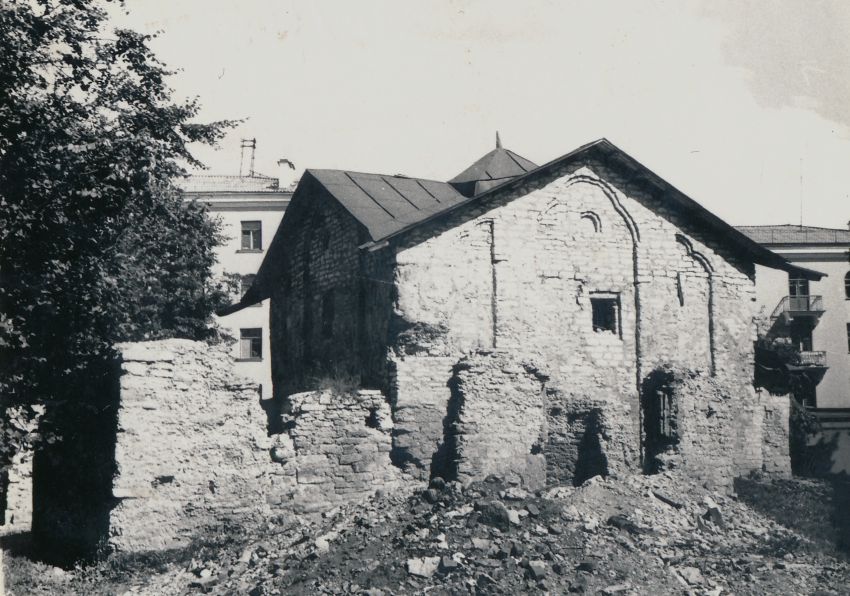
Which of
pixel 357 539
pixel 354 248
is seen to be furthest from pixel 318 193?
pixel 357 539

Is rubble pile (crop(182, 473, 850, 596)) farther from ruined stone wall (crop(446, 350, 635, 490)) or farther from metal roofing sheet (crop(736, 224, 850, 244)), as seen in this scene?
metal roofing sheet (crop(736, 224, 850, 244))

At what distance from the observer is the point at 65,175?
38.7 feet

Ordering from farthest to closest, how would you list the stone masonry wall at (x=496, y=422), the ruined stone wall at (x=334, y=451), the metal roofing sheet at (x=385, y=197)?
the metal roofing sheet at (x=385, y=197), the stone masonry wall at (x=496, y=422), the ruined stone wall at (x=334, y=451)

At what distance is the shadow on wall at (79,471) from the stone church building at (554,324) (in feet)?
13.9

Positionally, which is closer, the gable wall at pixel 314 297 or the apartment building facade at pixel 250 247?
the gable wall at pixel 314 297

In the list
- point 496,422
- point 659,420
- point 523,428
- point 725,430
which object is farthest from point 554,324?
point 725,430

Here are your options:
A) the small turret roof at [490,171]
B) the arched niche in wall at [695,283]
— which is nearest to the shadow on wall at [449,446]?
the arched niche in wall at [695,283]

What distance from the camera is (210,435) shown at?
11.9 metres

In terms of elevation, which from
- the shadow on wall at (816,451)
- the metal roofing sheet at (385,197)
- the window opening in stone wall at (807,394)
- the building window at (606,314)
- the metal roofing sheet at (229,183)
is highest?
the metal roofing sheet at (229,183)

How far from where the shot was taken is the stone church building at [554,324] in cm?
1423

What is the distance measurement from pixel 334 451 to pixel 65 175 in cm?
580

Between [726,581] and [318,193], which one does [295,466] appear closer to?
[726,581]

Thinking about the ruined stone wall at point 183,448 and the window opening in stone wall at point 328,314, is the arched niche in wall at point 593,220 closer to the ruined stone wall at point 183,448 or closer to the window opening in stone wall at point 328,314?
the window opening in stone wall at point 328,314

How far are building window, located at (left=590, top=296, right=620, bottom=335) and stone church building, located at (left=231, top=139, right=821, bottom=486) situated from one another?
0.04 meters
